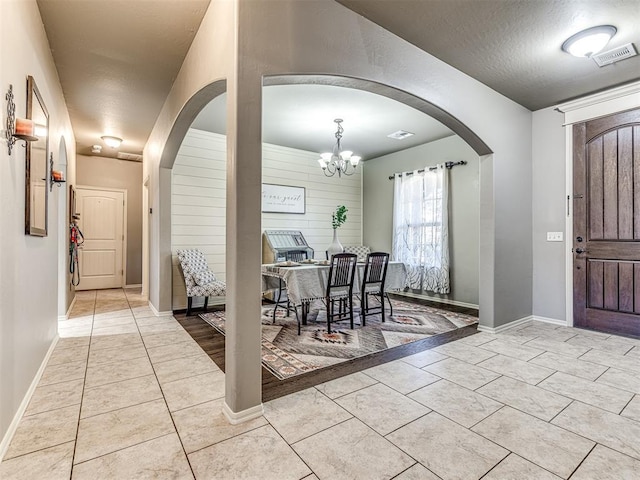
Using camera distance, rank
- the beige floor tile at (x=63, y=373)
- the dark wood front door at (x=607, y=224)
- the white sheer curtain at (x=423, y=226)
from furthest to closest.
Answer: the white sheer curtain at (x=423, y=226) → the dark wood front door at (x=607, y=224) → the beige floor tile at (x=63, y=373)

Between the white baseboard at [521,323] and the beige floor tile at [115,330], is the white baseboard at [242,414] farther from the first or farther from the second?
the white baseboard at [521,323]

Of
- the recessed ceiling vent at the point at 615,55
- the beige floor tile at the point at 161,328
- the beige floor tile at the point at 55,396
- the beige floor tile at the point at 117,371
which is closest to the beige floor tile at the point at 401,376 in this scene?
the beige floor tile at the point at 117,371

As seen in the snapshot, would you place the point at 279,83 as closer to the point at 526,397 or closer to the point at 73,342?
the point at 526,397

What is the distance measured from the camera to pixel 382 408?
2.06 meters

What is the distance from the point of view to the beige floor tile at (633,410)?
200cm

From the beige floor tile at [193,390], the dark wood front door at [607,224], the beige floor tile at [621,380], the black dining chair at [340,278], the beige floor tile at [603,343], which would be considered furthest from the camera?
the black dining chair at [340,278]

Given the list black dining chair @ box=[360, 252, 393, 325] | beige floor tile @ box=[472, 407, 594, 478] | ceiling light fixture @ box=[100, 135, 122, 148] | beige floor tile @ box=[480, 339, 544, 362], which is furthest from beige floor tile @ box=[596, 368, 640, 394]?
ceiling light fixture @ box=[100, 135, 122, 148]

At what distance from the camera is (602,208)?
3.72m

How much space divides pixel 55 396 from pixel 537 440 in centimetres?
300

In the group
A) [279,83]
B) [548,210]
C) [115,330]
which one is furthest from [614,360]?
[115,330]

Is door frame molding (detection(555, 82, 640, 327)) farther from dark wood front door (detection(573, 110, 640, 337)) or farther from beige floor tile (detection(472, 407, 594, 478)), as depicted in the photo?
beige floor tile (detection(472, 407, 594, 478))

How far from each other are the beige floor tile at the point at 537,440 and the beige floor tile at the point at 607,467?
0.10 feet

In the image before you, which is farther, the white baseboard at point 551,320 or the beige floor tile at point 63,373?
the white baseboard at point 551,320

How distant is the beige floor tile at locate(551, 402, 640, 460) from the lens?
1729mm
